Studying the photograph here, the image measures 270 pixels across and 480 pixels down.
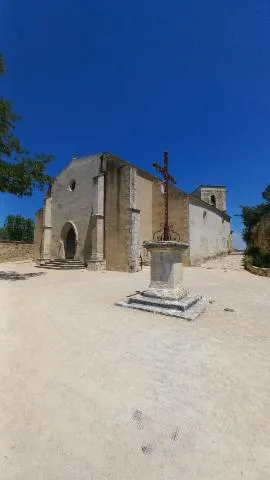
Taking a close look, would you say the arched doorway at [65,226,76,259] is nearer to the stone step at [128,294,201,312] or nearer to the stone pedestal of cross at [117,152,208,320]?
the stone pedestal of cross at [117,152,208,320]

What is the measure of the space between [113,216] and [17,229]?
33.0m

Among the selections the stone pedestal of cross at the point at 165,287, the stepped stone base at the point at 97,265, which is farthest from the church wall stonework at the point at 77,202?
the stone pedestal of cross at the point at 165,287

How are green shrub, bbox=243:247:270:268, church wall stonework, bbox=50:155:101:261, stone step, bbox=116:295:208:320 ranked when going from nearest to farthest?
stone step, bbox=116:295:208:320 < green shrub, bbox=243:247:270:268 < church wall stonework, bbox=50:155:101:261

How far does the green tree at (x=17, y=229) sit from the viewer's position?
136 ft

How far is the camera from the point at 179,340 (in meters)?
3.61

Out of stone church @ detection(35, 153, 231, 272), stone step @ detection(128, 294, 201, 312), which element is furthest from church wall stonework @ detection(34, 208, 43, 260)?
stone step @ detection(128, 294, 201, 312)

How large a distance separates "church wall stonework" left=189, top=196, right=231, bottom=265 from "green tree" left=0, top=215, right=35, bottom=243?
32956 mm

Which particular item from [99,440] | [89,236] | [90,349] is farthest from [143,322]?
[89,236]

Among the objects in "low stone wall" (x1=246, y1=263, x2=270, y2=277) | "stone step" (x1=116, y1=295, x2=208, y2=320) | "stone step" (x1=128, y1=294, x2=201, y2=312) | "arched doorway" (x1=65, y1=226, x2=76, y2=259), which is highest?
"arched doorway" (x1=65, y1=226, x2=76, y2=259)

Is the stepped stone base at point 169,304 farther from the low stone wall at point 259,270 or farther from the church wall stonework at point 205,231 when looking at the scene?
the church wall stonework at point 205,231

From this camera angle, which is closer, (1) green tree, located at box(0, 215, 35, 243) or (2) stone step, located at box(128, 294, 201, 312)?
(2) stone step, located at box(128, 294, 201, 312)

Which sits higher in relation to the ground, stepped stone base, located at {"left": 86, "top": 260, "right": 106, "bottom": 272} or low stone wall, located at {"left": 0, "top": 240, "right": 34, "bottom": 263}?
low stone wall, located at {"left": 0, "top": 240, "right": 34, "bottom": 263}

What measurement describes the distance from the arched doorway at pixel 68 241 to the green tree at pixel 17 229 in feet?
86.1

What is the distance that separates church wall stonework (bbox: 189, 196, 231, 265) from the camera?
16.3 metres
